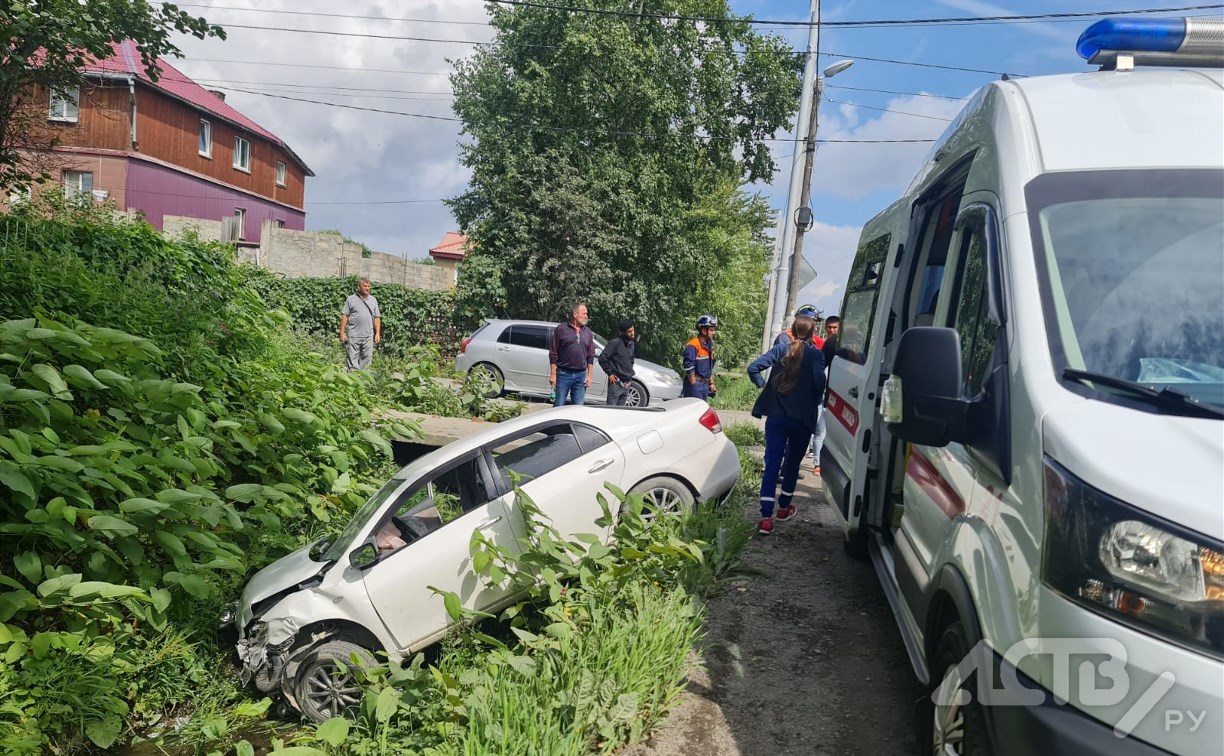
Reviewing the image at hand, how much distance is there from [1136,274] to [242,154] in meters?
39.4

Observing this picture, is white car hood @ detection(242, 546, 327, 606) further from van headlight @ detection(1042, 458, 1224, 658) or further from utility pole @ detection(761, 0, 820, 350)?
utility pole @ detection(761, 0, 820, 350)

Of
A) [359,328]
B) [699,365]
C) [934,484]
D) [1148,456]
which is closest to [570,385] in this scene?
[699,365]

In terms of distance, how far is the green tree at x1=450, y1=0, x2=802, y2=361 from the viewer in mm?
22234

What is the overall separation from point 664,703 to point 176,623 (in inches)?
162

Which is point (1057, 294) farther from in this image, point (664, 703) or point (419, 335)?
point (419, 335)

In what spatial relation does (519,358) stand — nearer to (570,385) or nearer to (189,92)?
(570,385)

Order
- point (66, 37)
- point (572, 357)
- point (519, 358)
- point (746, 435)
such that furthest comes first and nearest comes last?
point (519, 358) → point (746, 435) → point (572, 357) → point (66, 37)

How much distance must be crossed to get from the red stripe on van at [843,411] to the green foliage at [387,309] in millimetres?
15516

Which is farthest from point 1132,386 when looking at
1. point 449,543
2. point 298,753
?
point 449,543

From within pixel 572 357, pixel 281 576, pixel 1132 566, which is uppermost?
pixel 572 357

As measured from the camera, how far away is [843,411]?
5789 mm

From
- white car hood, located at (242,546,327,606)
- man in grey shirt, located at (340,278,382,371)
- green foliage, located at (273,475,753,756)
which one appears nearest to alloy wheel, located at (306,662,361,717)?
green foliage, located at (273,475,753,756)

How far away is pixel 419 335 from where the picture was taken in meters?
22.5

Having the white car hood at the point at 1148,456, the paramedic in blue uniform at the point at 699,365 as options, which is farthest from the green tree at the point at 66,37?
the white car hood at the point at 1148,456
